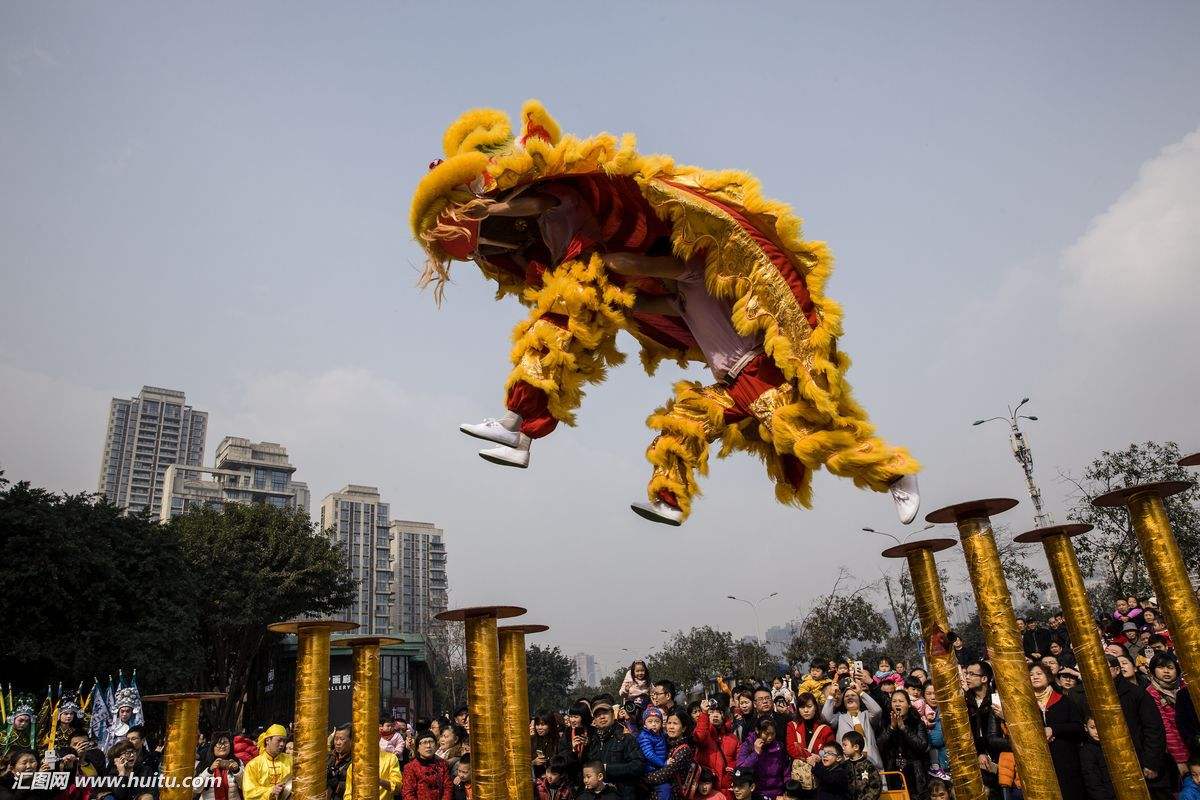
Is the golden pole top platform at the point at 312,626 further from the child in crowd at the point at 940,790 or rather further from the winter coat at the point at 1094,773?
the winter coat at the point at 1094,773

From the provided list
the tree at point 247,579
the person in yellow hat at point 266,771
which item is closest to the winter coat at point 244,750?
the person in yellow hat at point 266,771

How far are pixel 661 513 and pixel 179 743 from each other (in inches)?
97.7

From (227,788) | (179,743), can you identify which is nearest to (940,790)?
(179,743)

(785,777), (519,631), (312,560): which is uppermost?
(312,560)

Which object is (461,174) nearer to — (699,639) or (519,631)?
(519,631)

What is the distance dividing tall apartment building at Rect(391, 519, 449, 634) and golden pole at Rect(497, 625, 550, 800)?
71929 mm

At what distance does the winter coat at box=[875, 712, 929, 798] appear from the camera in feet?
19.7

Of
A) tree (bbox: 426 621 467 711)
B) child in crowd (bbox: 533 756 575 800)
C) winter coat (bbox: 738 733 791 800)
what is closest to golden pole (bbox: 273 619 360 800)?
child in crowd (bbox: 533 756 575 800)

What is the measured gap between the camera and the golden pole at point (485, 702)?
2975 mm

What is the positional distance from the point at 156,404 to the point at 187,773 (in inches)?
3952

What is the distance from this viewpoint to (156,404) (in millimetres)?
90500

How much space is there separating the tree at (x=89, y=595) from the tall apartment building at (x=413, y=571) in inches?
2221

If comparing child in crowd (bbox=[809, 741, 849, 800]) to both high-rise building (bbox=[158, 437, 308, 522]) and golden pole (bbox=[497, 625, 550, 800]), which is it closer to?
golden pole (bbox=[497, 625, 550, 800])

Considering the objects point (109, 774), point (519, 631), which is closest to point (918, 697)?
point (519, 631)
